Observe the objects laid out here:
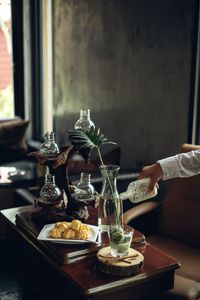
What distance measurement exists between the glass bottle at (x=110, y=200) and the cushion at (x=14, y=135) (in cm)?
243

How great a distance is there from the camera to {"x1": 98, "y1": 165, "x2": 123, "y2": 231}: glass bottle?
2.16 metres

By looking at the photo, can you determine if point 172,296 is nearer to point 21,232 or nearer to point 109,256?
point 109,256

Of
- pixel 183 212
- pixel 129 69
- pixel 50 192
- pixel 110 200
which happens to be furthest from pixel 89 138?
pixel 129 69

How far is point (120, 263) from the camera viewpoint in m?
2.05

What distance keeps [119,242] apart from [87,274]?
185 millimetres

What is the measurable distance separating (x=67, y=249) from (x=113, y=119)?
6.31 feet

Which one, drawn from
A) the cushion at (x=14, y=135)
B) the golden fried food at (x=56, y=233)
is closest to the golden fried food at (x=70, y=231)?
the golden fried food at (x=56, y=233)

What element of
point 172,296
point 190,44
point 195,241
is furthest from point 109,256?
point 190,44

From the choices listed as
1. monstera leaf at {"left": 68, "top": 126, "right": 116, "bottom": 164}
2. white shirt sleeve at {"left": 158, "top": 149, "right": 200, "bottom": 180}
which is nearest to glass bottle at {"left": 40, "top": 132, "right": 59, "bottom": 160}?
monstera leaf at {"left": 68, "top": 126, "right": 116, "bottom": 164}

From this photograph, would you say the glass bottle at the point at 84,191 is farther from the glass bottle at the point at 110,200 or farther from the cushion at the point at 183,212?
the cushion at the point at 183,212

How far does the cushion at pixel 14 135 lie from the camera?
180 inches

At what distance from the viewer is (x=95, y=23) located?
4074mm

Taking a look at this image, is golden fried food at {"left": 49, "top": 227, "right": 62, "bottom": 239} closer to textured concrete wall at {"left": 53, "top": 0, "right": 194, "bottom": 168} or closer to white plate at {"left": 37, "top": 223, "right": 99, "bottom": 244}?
white plate at {"left": 37, "top": 223, "right": 99, "bottom": 244}

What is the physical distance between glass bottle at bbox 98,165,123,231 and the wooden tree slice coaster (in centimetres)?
13
